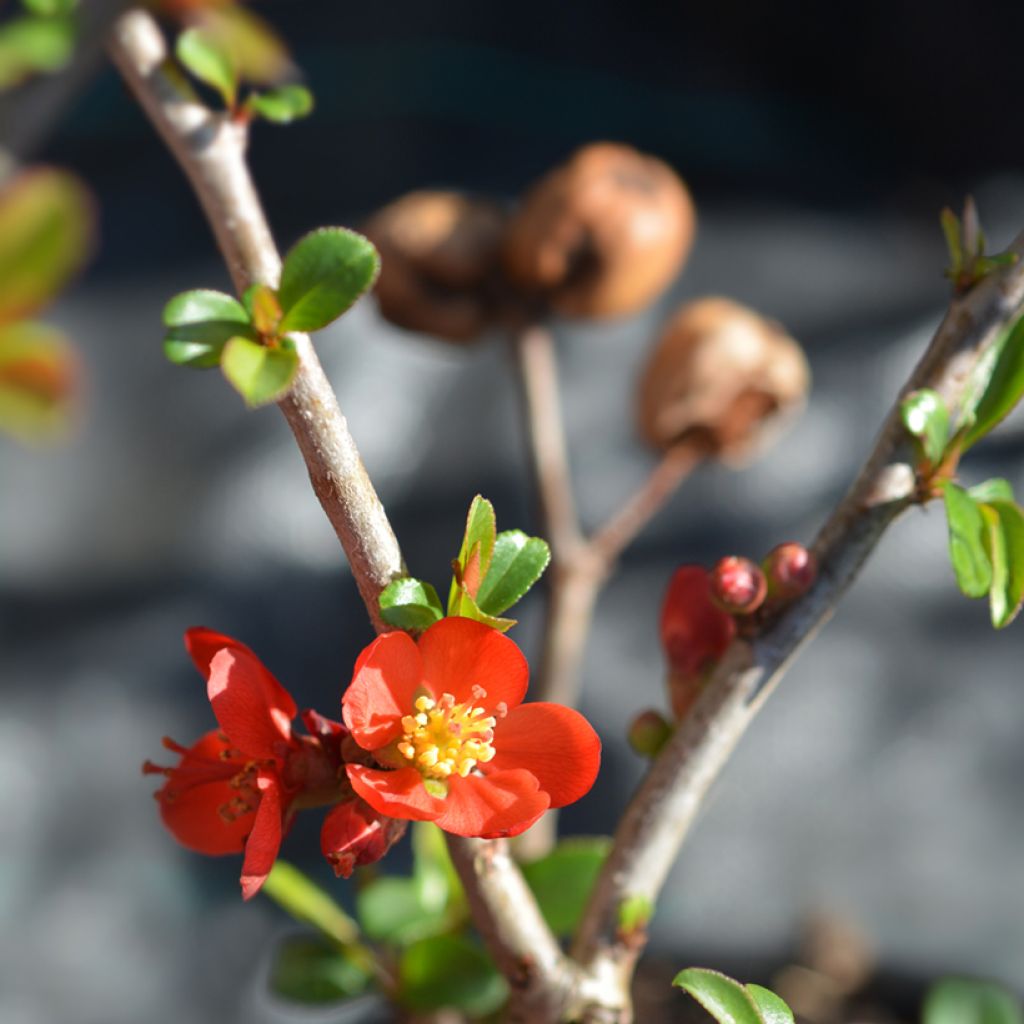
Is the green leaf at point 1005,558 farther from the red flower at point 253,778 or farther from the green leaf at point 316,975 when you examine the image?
the green leaf at point 316,975

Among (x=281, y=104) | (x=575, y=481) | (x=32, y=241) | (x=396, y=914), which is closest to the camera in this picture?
(x=281, y=104)

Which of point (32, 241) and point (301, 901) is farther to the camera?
point (32, 241)

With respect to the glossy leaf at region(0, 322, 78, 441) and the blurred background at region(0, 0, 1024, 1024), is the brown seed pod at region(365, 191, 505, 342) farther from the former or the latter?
the glossy leaf at region(0, 322, 78, 441)

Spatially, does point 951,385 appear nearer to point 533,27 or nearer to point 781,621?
point 781,621

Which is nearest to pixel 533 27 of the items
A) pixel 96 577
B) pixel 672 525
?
pixel 672 525

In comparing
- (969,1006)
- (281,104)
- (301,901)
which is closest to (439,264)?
(281,104)

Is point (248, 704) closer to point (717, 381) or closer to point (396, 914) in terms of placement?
point (396, 914)

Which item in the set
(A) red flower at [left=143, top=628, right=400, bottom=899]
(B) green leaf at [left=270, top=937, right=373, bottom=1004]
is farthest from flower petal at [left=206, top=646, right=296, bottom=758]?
(B) green leaf at [left=270, top=937, right=373, bottom=1004]

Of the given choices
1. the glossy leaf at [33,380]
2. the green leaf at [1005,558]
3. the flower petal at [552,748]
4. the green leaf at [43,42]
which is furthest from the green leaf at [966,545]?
the glossy leaf at [33,380]
